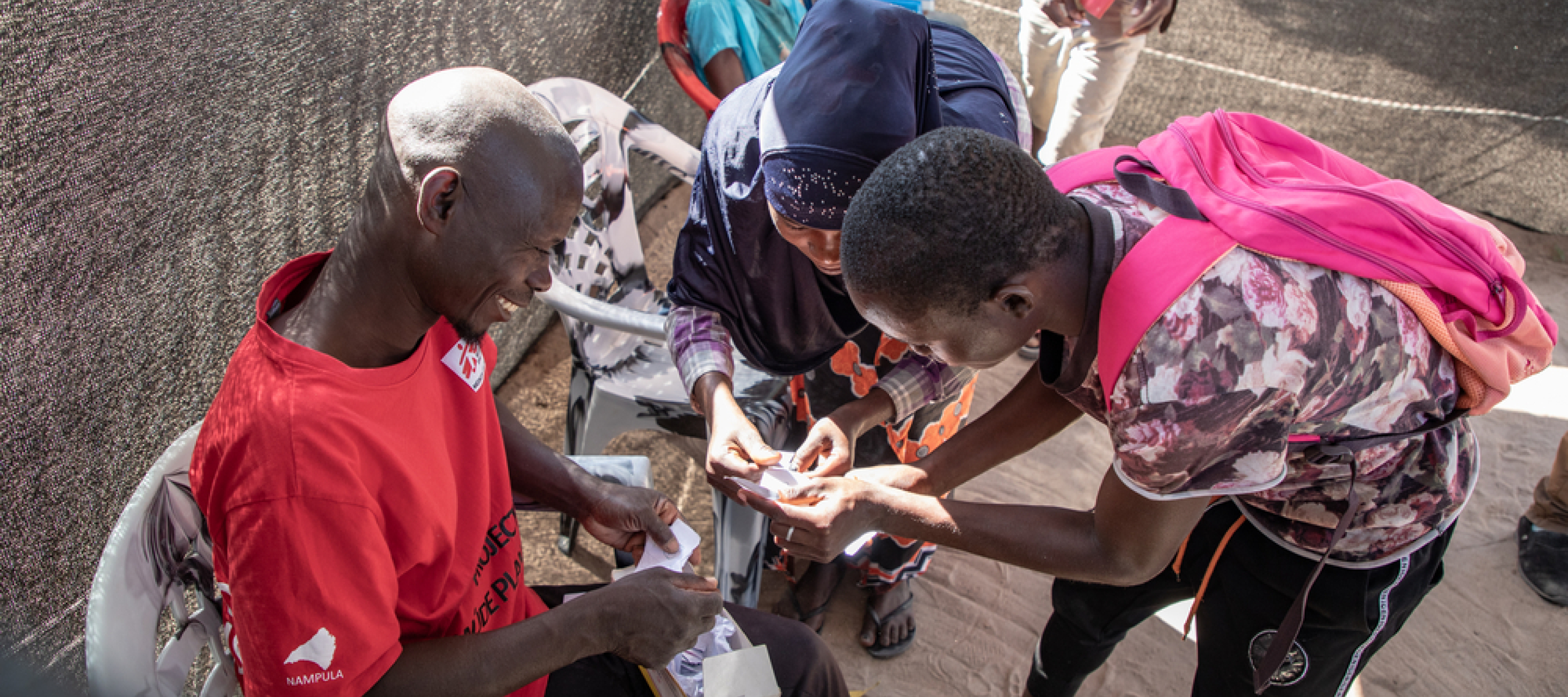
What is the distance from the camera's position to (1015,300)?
1332mm

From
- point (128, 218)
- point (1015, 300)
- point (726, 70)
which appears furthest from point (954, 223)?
point (726, 70)

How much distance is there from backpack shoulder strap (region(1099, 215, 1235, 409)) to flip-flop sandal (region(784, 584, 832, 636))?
1.84m

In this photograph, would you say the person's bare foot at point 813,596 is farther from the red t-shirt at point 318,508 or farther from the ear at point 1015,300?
the ear at point 1015,300

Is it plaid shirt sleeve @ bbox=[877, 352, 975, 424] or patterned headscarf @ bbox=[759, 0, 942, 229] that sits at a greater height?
patterned headscarf @ bbox=[759, 0, 942, 229]

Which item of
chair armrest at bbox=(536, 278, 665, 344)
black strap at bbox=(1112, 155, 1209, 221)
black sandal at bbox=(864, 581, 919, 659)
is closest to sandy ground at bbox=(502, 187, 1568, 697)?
black sandal at bbox=(864, 581, 919, 659)

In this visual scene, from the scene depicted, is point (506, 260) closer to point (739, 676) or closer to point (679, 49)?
point (739, 676)

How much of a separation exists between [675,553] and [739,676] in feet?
0.98

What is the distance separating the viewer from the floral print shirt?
1231 millimetres

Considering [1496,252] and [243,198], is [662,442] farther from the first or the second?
[1496,252]

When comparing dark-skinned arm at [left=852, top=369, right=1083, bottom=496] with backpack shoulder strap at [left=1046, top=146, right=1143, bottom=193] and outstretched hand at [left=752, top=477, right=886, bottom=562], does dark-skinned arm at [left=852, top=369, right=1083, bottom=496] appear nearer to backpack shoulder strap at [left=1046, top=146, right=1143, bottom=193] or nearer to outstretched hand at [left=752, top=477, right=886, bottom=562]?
outstretched hand at [left=752, top=477, right=886, bottom=562]

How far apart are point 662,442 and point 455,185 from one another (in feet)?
8.07

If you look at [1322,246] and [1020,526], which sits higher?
[1322,246]

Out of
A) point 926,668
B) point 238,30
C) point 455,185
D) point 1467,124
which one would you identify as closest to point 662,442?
point 926,668

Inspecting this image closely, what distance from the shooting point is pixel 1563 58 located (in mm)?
5156
